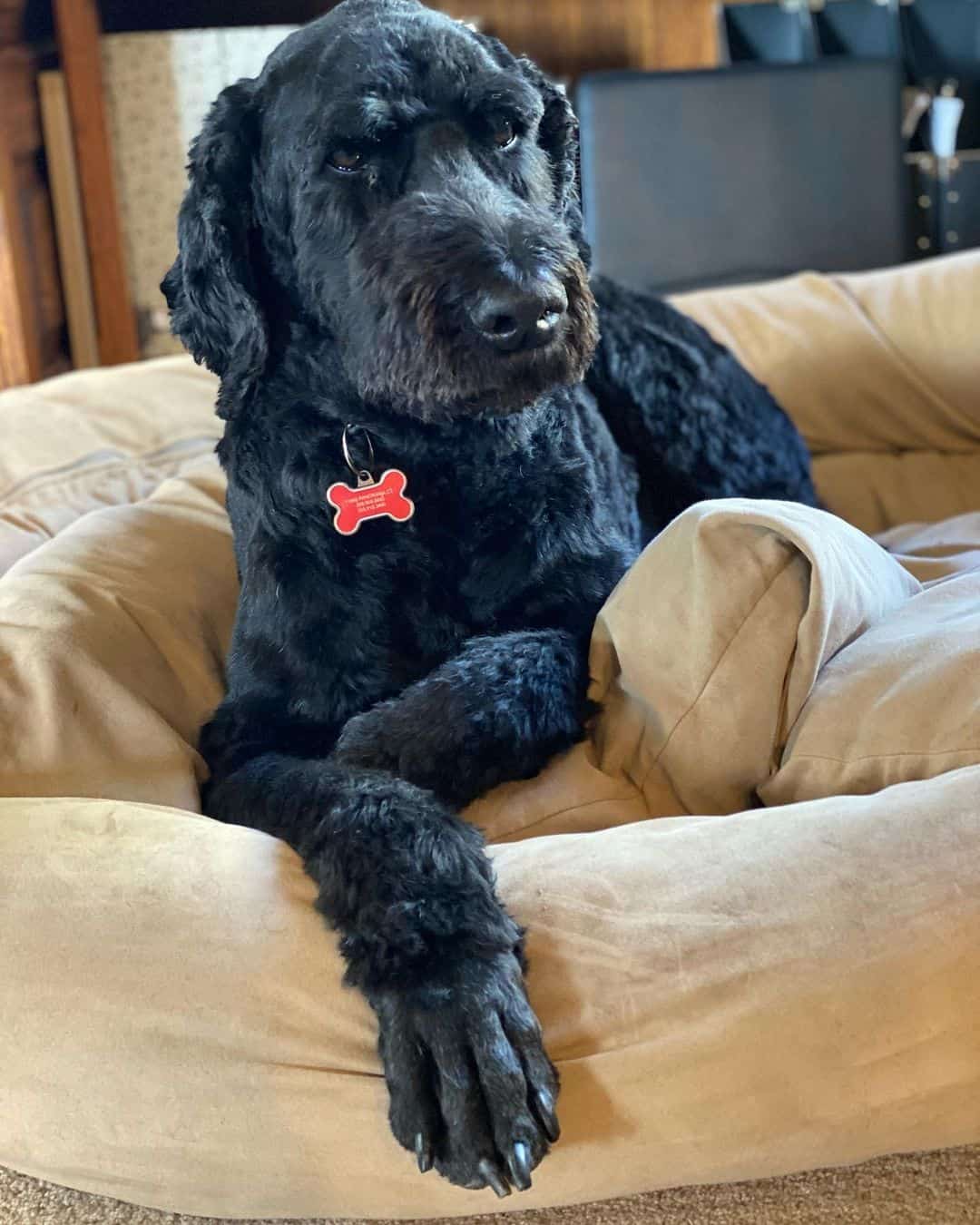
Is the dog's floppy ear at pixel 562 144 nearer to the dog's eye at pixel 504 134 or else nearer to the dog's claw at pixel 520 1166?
the dog's eye at pixel 504 134

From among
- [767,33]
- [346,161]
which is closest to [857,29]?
[767,33]

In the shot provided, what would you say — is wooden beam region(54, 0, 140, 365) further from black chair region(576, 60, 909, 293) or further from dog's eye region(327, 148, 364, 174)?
dog's eye region(327, 148, 364, 174)

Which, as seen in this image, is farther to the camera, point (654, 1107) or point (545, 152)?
point (545, 152)

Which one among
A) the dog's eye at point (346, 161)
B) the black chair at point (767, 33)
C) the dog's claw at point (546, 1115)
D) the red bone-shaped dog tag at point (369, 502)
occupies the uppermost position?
the black chair at point (767, 33)

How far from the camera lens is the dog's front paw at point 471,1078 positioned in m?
1.02

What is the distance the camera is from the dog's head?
1285mm

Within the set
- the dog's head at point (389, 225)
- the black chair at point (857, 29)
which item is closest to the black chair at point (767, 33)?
the black chair at point (857, 29)

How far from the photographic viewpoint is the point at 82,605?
1.59m

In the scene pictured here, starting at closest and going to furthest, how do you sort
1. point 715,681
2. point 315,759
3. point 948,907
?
point 948,907 → point 715,681 → point 315,759

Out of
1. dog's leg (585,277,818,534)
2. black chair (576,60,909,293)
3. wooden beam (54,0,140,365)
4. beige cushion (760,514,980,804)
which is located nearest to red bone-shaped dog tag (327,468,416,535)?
beige cushion (760,514,980,804)

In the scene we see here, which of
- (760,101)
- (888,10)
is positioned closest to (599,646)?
(760,101)

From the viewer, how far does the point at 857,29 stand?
361 centimetres

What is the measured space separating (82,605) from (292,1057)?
0.70 meters

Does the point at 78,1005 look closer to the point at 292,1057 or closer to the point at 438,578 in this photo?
the point at 292,1057
